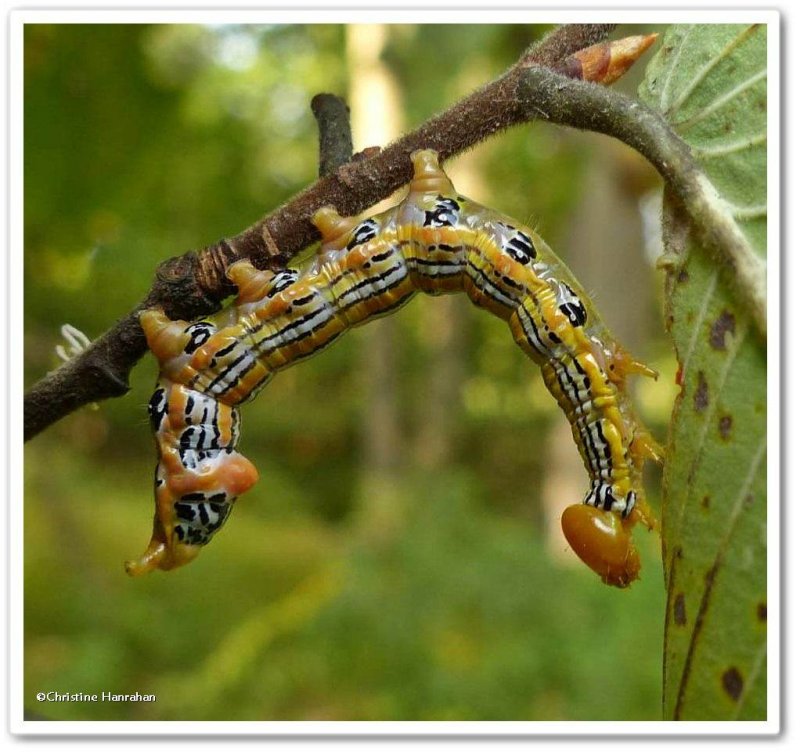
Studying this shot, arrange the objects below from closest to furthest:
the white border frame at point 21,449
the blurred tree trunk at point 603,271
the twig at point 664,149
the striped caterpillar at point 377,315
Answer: the twig at point 664,149 → the striped caterpillar at point 377,315 → the white border frame at point 21,449 → the blurred tree trunk at point 603,271

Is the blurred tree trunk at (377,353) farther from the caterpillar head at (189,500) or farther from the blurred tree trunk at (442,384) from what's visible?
the caterpillar head at (189,500)

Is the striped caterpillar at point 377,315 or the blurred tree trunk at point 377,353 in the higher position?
the blurred tree trunk at point 377,353

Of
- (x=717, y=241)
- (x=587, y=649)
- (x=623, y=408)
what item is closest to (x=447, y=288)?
(x=623, y=408)

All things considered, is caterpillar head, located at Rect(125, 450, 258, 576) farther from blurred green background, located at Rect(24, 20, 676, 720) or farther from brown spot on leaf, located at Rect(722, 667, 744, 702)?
brown spot on leaf, located at Rect(722, 667, 744, 702)

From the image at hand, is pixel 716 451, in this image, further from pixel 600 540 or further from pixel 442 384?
pixel 442 384

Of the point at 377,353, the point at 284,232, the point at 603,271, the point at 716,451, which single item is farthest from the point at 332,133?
the point at 377,353

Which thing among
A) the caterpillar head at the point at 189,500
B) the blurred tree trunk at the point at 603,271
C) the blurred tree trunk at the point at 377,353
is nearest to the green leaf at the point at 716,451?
the caterpillar head at the point at 189,500

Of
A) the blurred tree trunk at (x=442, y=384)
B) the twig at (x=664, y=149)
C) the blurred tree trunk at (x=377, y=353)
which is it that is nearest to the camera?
the twig at (x=664, y=149)
